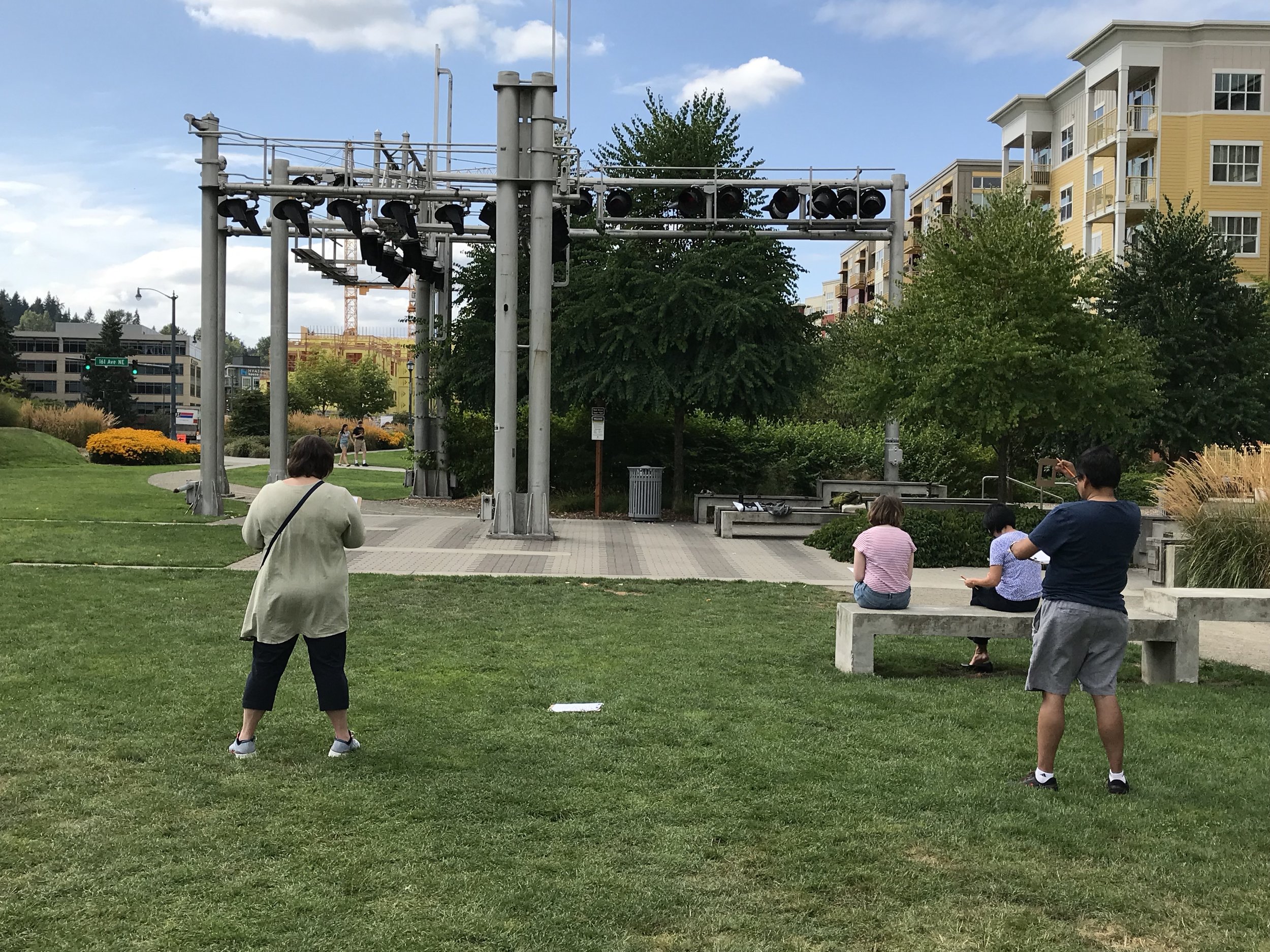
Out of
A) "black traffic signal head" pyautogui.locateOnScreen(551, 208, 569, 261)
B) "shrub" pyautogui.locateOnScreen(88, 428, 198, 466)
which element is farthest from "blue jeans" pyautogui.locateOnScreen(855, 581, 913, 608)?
"shrub" pyautogui.locateOnScreen(88, 428, 198, 466)

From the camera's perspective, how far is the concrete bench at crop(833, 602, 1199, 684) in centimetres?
812

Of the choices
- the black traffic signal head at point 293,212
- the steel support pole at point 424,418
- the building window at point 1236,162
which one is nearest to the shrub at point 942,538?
the black traffic signal head at point 293,212

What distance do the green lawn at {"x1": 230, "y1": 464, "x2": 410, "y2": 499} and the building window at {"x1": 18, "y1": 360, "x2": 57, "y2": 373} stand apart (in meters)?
111

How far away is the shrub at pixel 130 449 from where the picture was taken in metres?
39.1

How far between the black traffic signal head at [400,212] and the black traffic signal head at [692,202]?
523cm

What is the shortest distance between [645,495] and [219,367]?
8.78 m

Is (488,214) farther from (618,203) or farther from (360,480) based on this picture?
(360,480)

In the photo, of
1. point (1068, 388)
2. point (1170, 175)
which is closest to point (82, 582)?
point (1068, 388)

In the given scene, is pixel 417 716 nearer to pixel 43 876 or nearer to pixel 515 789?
pixel 515 789

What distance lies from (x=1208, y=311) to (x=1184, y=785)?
84.0ft

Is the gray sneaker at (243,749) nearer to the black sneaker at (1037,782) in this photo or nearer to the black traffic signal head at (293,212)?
the black sneaker at (1037,782)

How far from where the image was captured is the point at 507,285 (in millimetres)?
19234

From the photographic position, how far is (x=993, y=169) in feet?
246

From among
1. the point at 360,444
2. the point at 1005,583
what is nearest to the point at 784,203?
the point at 1005,583
